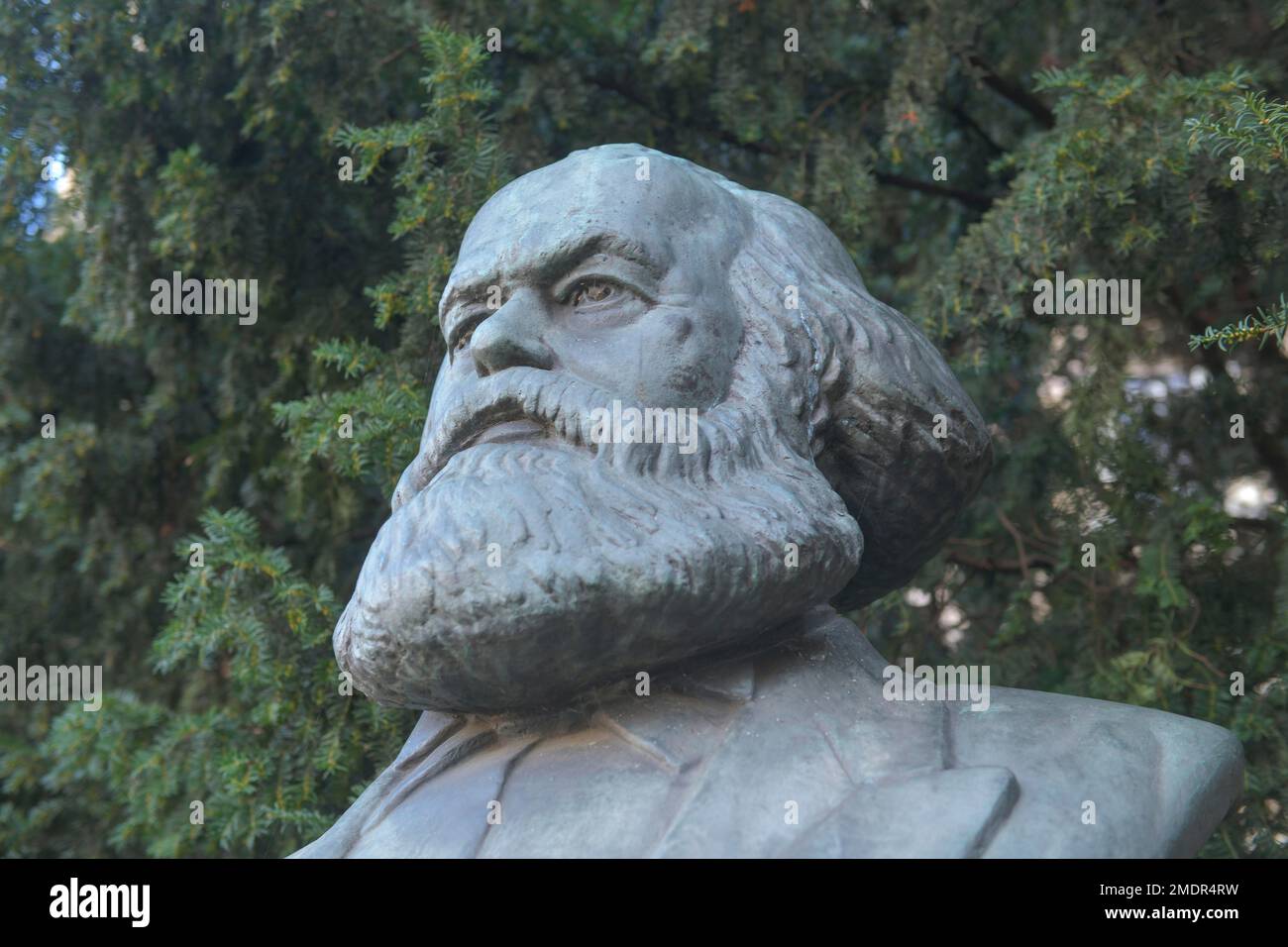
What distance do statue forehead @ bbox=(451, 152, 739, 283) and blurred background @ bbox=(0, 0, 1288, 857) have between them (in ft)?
4.19

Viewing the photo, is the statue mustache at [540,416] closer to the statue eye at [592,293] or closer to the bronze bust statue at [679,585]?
the bronze bust statue at [679,585]

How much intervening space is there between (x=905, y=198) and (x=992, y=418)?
2.89 ft

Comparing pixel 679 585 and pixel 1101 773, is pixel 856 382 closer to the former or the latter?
pixel 679 585

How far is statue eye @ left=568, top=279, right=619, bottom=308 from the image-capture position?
9.95ft

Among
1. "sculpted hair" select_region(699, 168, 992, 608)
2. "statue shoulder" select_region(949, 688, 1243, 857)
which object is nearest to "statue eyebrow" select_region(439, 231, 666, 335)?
"sculpted hair" select_region(699, 168, 992, 608)

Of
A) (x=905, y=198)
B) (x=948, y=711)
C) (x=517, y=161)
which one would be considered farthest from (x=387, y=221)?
(x=948, y=711)

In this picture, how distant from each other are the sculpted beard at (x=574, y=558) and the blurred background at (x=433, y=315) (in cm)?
158

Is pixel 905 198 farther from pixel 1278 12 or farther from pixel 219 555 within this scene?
pixel 219 555

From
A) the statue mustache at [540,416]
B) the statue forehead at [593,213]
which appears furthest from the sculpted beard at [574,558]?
the statue forehead at [593,213]

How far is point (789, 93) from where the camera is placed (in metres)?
5.07

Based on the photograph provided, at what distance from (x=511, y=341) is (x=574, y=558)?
49 centimetres

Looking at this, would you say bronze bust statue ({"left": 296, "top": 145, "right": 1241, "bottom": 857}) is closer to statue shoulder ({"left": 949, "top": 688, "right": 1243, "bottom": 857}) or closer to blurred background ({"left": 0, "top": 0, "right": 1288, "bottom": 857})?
statue shoulder ({"left": 949, "top": 688, "right": 1243, "bottom": 857})

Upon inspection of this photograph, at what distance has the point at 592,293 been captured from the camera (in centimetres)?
304

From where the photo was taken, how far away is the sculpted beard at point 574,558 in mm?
2660
